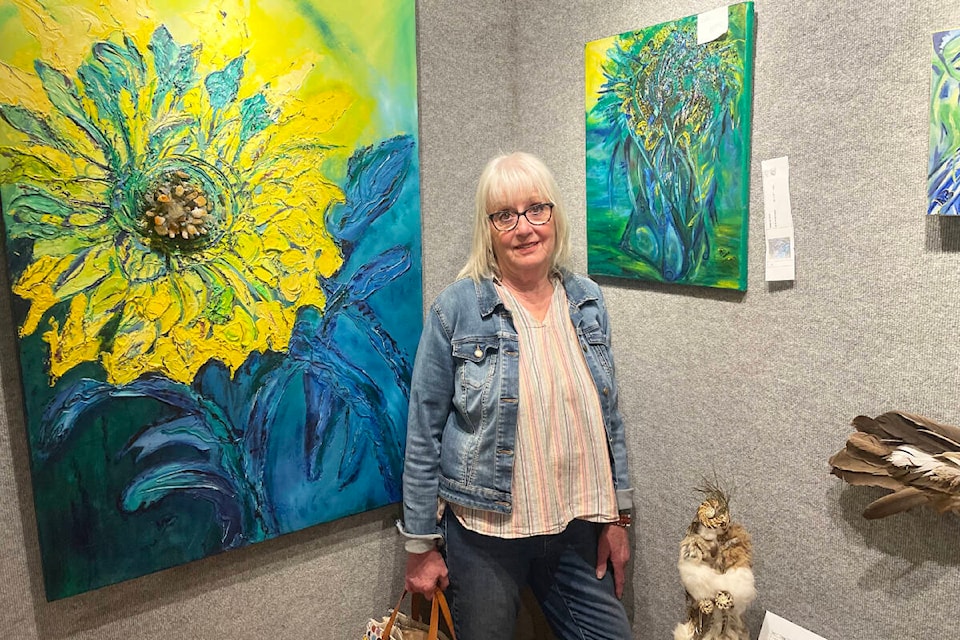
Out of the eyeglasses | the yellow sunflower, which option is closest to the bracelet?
the eyeglasses

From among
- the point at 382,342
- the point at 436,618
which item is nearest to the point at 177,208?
the point at 382,342

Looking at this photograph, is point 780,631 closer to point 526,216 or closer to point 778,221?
point 778,221

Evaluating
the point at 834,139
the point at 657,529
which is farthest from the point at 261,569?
the point at 834,139

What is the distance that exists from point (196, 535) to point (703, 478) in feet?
3.87

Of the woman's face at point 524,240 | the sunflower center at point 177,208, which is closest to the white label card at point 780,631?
the woman's face at point 524,240

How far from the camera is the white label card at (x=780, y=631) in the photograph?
1.40 m

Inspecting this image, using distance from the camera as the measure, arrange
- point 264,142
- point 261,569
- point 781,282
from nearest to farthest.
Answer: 1. point 781,282
2. point 264,142
3. point 261,569

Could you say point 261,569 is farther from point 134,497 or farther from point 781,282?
point 781,282

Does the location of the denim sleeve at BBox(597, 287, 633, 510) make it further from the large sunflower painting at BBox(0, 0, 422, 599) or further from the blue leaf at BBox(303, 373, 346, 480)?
the blue leaf at BBox(303, 373, 346, 480)

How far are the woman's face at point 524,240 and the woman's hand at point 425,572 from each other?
693mm

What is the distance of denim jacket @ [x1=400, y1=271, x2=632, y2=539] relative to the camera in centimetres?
149

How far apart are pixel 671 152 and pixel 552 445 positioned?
73 centimetres

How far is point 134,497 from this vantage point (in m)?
1.44

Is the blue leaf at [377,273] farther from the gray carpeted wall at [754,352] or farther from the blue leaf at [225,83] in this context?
the blue leaf at [225,83]
